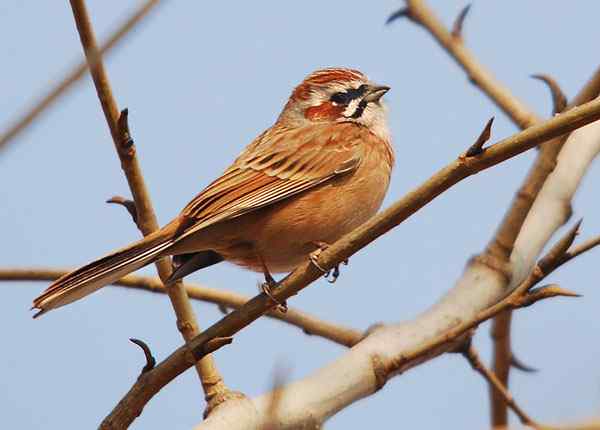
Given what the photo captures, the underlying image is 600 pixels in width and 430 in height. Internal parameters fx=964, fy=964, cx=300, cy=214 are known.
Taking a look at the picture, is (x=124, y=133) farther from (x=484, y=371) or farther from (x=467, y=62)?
(x=467, y=62)

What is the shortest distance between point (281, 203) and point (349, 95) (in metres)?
1.21

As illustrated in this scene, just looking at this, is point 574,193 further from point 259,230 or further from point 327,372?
point 327,372

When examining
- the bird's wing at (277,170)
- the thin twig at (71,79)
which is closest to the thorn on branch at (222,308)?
the bird's wing at (277,170)

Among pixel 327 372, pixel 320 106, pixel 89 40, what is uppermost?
pixel 320 106

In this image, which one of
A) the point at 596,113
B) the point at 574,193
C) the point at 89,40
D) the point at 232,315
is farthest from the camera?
the point at 574,193

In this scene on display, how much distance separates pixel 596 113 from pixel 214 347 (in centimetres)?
156

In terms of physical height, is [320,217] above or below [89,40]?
below

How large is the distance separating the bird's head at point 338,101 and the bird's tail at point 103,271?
1854 millimetres

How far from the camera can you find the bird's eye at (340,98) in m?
6.16

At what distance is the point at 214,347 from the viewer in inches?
139

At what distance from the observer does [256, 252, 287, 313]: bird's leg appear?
149 inches

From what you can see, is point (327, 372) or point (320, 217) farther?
point (320, 217)

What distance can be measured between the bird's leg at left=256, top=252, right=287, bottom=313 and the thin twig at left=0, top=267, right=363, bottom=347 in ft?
0.65

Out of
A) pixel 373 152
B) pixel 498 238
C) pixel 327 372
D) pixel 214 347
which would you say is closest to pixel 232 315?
pixel 214 347
